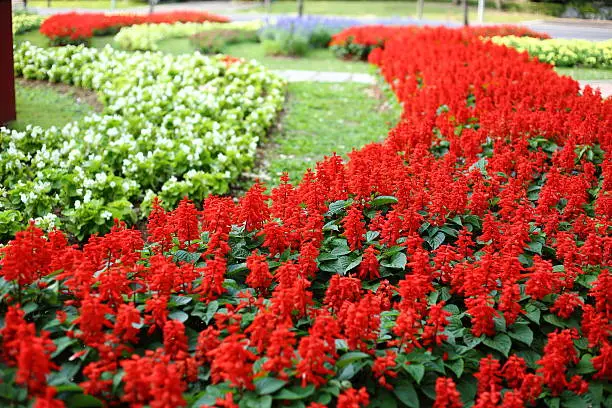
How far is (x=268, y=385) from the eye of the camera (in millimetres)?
2316

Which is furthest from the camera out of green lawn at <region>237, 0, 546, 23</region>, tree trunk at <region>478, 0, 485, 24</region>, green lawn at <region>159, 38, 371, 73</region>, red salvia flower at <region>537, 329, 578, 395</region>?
green lawn at <region>237, 0, 546, 23</region>

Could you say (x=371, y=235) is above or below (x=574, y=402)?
above

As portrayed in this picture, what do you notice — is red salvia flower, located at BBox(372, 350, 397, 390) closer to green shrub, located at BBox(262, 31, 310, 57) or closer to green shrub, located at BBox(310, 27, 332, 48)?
green shrub, located at BBox(262, 31, 310, 57)

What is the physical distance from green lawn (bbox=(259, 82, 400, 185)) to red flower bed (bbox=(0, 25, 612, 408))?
2.91 meters

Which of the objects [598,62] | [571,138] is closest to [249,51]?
[598,62]

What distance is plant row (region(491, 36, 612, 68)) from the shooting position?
23.5ft

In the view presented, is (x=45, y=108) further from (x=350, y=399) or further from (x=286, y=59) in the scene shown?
(x=350, y=399)

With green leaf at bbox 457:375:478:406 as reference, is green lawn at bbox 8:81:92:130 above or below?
above

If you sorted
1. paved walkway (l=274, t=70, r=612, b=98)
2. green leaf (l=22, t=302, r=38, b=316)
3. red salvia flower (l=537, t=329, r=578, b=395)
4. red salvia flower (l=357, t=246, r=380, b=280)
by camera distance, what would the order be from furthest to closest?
paved walkway (l=274, t=70, r=612, b=98), red salvia flower (l=357, t=246, r=380, b=280), green leaf (l=22, t=302, r=38, b=316), red salvia flower (l=537, t=329, r=578, b=395)

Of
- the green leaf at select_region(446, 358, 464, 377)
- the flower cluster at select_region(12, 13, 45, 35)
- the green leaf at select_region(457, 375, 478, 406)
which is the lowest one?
the green leaf at select_region(457, 375, 478, 406)

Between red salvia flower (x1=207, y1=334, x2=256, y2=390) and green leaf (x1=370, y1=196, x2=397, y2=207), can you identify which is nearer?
red salvia flower (x1=207, y1=334, x2=256, y2=390)

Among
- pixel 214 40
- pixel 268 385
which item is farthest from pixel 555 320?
pixel 214 40

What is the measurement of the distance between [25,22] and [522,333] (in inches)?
448

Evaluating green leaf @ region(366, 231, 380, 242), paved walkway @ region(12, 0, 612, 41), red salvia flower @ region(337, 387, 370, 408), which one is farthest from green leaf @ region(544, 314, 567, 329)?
paved walkway @ region(12, 0, 612, 41)
